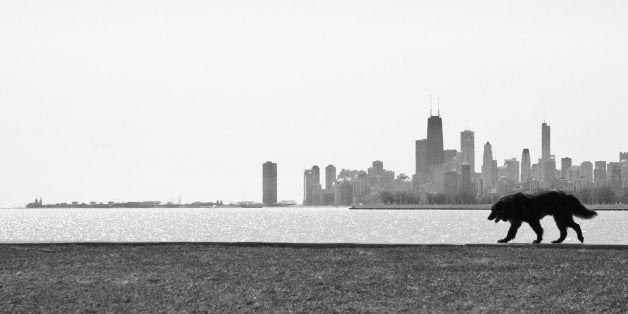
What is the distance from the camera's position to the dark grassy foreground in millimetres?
16500

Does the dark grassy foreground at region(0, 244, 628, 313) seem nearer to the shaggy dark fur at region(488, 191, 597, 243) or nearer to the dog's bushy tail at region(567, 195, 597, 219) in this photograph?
the shaggy dark fur at region(488, 191, 597, 243)

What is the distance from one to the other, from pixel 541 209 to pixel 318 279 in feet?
37.2

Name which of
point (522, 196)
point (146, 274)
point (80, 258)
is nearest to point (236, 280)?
point (146, 274)

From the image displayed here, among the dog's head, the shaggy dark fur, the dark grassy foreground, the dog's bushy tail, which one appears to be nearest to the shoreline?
the dark grassy foreground

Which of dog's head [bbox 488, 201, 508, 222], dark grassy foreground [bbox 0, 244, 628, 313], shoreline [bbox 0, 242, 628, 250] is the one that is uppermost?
dog's head [bbox 488, 201, 508, 222]

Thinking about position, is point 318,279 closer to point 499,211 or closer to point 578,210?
point 499,211

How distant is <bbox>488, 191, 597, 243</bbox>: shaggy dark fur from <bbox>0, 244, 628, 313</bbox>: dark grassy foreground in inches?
185

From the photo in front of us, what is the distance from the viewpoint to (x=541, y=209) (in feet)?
90.4

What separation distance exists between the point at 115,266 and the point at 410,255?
6969 millimetres

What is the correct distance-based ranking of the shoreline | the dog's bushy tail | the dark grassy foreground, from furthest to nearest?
the dog's bushy tail → the shoreline → the dark grassy foreground

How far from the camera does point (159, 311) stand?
642 inches

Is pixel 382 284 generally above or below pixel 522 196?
below

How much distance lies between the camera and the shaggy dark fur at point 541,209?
90.3 ft

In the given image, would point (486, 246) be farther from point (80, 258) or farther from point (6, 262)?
point (6, 262)
